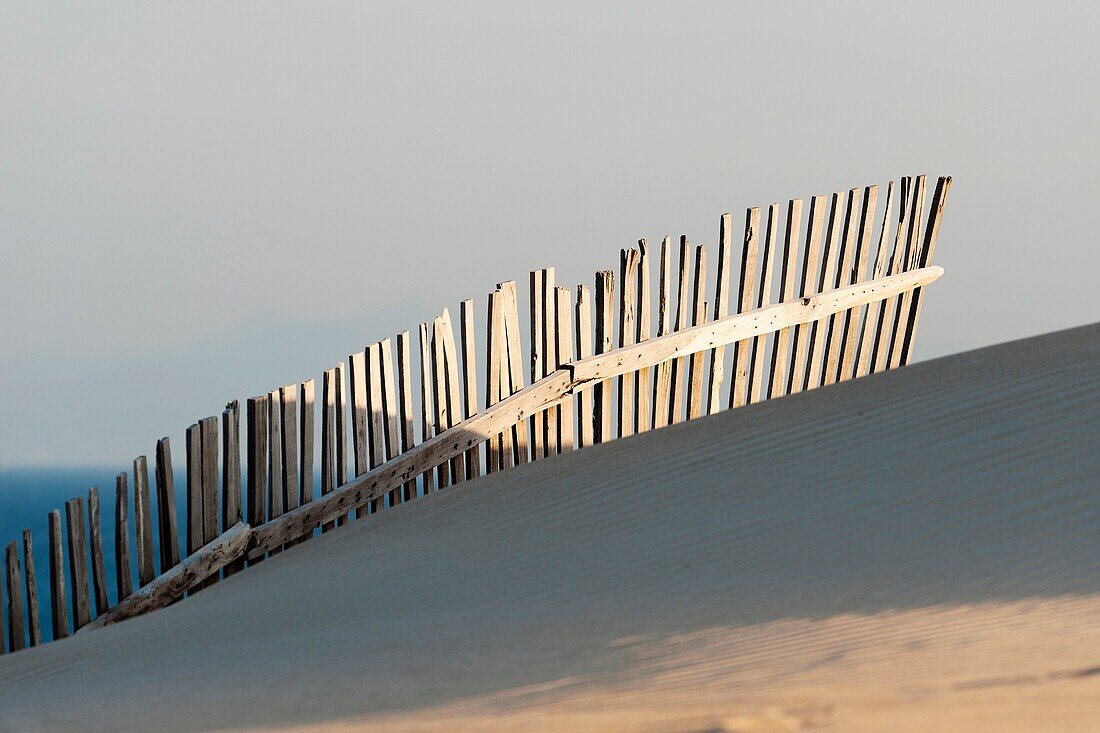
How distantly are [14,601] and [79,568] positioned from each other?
42 cm


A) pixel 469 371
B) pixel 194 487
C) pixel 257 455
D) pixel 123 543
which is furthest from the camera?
pixel 469 371

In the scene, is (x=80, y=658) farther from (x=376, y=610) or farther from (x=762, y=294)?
(x=762, y=294)

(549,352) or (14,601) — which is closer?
(14,601)

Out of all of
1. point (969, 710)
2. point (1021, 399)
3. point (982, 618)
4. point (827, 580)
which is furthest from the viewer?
point (1021, 399)

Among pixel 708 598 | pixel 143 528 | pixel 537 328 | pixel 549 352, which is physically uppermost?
pixel 537 328

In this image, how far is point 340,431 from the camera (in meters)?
7.15

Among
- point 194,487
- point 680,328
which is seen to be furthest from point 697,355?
point 194,487

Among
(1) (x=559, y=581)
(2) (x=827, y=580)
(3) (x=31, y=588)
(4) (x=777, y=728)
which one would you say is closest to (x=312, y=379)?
(3) (x=31, y=588)

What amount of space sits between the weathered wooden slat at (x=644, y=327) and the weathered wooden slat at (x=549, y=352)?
0.60 m

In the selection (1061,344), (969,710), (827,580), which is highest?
(1061,344)

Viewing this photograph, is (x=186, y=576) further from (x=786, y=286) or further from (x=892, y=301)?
(x=892, y=301)

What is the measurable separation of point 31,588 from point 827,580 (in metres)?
4.85

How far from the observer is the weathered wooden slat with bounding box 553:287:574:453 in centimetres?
788

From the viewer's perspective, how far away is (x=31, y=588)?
22.4 ft
